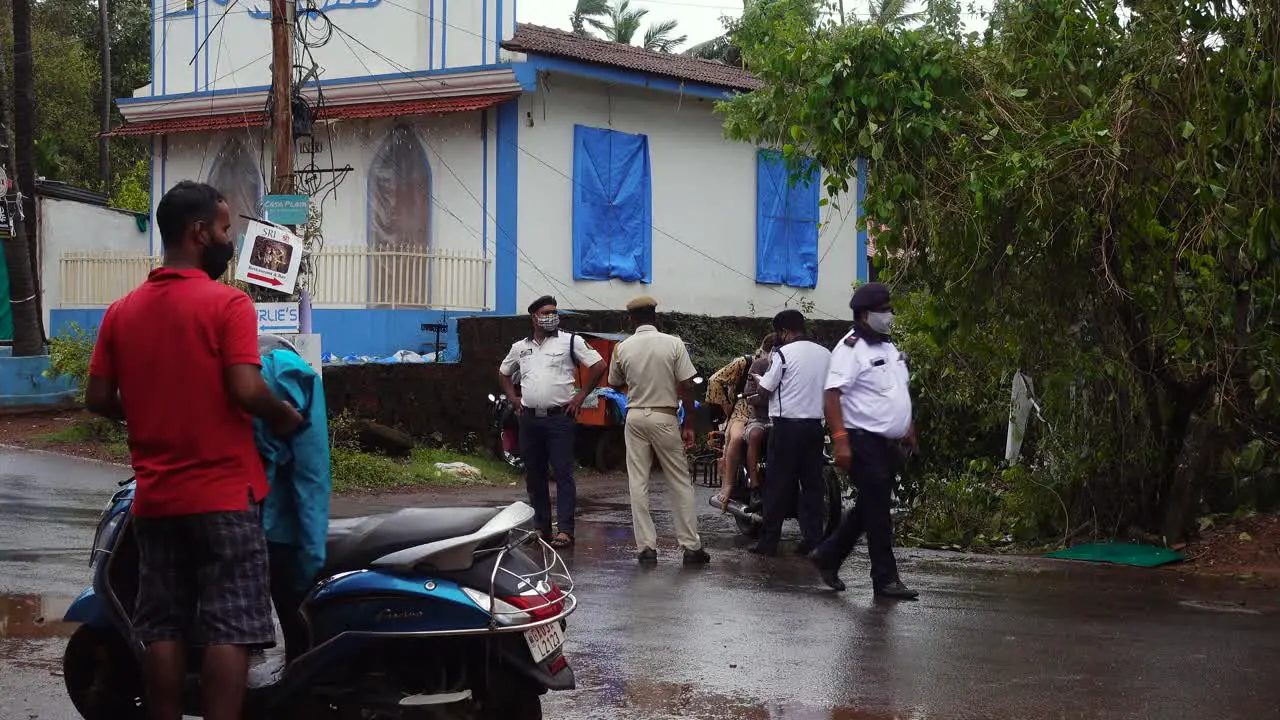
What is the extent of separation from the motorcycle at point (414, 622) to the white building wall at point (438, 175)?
17219 millimetres

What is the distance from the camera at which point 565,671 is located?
207 inches

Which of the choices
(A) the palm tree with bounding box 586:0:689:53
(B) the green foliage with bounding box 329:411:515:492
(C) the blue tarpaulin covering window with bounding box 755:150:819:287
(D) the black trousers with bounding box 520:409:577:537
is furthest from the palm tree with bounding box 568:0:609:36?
(D) the black trousers with bounding box 520:409:577:537

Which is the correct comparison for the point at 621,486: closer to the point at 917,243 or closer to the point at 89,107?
the point at 917,243

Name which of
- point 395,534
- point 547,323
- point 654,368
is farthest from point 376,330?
point 395,534

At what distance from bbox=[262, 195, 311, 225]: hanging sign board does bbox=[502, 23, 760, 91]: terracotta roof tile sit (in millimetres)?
7591

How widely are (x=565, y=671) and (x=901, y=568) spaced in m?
5.81

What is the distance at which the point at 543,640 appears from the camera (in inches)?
202

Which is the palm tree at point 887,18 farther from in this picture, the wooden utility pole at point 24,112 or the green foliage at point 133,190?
the green foliage at point 133,190

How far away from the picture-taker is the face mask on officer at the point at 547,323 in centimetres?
1133

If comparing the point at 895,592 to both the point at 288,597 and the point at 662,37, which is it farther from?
the point at 662,37

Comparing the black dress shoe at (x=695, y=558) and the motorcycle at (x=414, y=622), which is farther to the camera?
the black dress shoe at (x=695, y=558)

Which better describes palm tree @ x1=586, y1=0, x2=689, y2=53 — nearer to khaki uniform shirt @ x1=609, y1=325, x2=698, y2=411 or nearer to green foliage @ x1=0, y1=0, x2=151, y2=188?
green foliage @ x1=0, y1=0, x2=151, y2=188

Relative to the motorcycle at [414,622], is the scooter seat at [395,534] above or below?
above

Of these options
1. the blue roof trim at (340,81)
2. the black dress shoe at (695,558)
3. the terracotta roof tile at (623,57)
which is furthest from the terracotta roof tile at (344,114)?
the black dress shoe at (695,558)
